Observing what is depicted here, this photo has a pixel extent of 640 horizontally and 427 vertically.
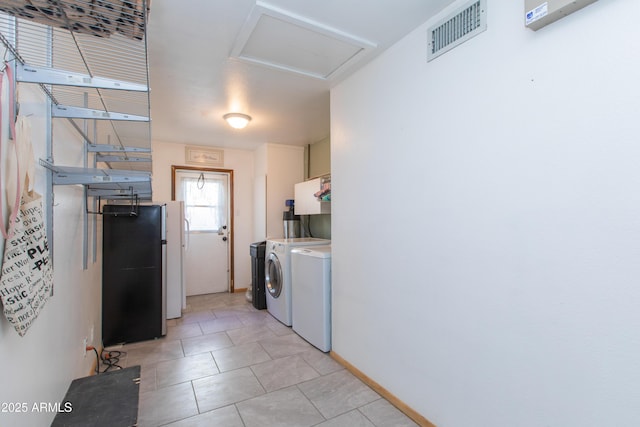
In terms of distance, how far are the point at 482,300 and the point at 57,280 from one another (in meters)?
2.17

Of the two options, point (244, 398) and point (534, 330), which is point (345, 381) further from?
point (534, 330)

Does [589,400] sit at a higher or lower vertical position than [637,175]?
lower

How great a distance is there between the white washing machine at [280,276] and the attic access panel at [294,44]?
75.5 inches

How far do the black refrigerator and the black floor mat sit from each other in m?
1.46

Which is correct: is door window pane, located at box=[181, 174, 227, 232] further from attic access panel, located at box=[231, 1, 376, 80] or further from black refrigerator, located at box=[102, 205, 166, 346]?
attic access panel, located at box=[231, 1, 376, 80]

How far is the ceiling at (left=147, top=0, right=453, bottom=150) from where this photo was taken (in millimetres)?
1719

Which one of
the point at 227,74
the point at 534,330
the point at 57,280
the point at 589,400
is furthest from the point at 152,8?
the point at 589,400

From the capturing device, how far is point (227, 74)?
2490mm

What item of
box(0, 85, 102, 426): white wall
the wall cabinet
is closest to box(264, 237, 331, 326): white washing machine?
the wall cabinet

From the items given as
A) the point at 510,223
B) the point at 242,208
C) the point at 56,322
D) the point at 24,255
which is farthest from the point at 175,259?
the point at 510,223

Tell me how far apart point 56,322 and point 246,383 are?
1350mm

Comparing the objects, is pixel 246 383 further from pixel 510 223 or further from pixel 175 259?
pixel 510 223

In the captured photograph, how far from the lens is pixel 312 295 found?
3.01 metres

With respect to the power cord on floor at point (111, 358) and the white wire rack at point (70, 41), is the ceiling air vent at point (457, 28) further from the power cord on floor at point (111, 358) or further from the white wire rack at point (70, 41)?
the power cord on floor at point (111, 358)
